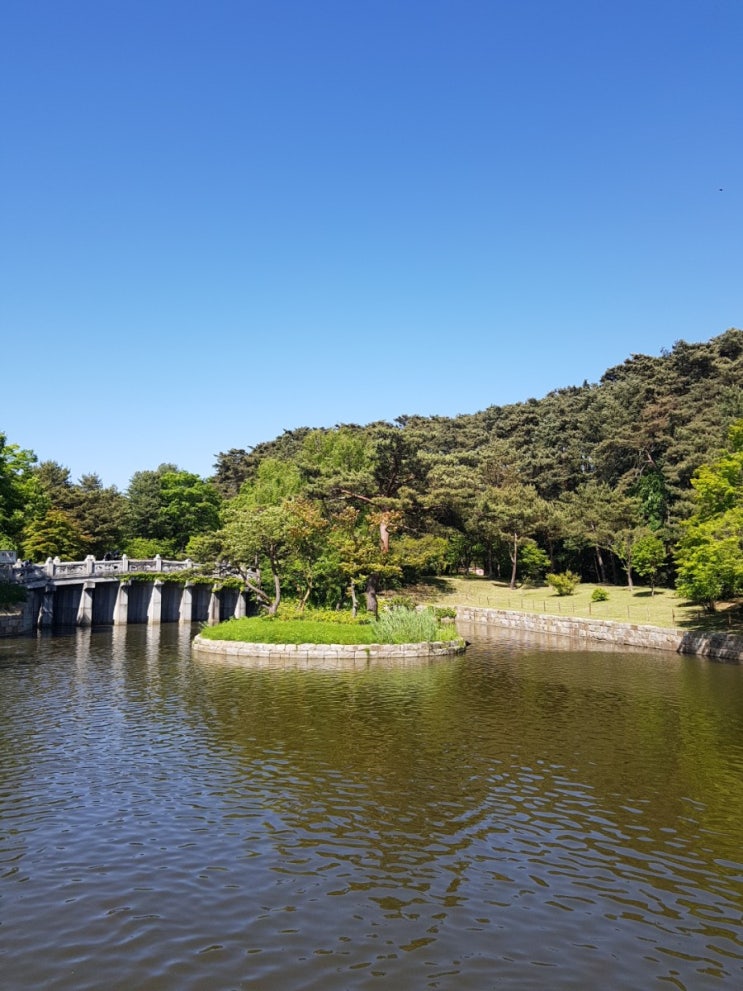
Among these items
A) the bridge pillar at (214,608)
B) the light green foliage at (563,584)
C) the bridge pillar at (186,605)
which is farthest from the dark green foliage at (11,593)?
the light green foliage at (563,584)

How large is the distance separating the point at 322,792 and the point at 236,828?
2710mm

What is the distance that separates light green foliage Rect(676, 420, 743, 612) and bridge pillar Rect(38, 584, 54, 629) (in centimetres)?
4484

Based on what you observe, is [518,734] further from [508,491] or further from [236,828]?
[508,491]

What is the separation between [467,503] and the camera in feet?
181

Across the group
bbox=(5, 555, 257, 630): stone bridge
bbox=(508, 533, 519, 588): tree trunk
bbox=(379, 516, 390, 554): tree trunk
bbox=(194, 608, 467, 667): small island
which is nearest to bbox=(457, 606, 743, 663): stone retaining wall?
bbox=(508, 533, 519, 588): tree trunk

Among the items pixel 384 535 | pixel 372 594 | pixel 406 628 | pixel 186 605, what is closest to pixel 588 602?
pixel 384 535

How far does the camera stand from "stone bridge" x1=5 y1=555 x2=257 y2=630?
52688 mm

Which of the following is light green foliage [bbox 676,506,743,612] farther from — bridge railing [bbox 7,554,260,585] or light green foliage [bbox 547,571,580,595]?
bridge railing [bbox 7,554,260,585]

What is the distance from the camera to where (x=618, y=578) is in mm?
79375

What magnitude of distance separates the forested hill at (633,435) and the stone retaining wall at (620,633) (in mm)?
14590

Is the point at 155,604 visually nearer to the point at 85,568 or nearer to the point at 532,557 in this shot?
the point at 85,568

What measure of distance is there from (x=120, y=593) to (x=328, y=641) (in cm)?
2608

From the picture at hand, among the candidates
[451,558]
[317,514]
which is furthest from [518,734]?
[451,558]

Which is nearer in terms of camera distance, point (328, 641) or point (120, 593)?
point (328, 641)
